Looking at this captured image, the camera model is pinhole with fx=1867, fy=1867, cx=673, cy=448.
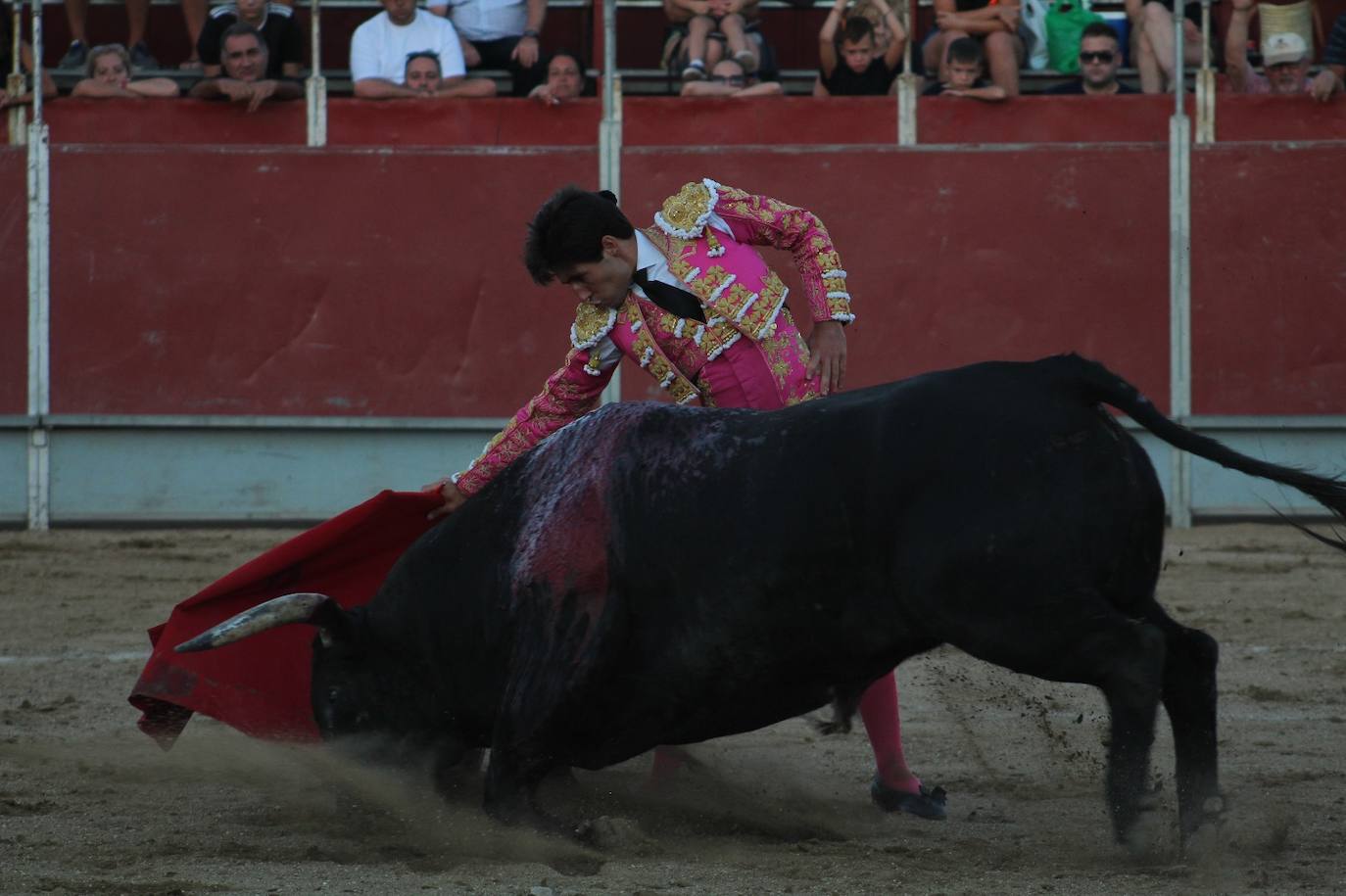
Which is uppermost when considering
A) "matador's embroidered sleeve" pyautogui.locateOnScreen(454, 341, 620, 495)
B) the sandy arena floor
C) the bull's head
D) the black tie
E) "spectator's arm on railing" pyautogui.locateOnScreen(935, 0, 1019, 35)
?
"spectator's arm on railing" pyautogui.locateOnScreen(935, 0, 1019, 35)

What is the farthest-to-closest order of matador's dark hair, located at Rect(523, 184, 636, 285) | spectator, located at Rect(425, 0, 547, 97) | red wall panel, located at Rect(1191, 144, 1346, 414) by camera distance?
spectator, located at Rect(425, 0, 547, 97) < red wall panel, located at Rect(1191, 144, 1346, 414) < matador's dark hair, located at Rect(523, 184, 636, 285)

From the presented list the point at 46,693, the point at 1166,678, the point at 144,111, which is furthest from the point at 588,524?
the point at 144,111

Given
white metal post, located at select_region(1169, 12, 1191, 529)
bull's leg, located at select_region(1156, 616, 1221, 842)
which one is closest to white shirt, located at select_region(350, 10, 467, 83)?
white metal post, located at select_region(1169, 12, 1191, 529)

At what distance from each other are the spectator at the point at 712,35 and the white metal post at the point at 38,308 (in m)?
2.71

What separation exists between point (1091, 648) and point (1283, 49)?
5729 mm

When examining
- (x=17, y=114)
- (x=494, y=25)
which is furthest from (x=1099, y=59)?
(x=17, y=114)

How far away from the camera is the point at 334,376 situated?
25.6ft

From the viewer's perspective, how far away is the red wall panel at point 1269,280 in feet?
24.8

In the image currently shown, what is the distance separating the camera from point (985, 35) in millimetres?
8086

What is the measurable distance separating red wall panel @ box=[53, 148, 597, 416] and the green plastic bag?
220 centimetres

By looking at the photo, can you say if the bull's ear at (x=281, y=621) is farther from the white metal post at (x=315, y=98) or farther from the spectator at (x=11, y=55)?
the spectator at (x=11, y=55)

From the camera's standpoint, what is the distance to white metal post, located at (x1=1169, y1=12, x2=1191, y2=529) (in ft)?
25.1

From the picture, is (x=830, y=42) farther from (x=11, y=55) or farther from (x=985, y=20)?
(x=11, y=55)

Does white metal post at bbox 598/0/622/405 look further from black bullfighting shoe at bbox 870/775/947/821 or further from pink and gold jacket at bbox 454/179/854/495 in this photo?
black bullfighting shoe at bbox 870/775/947/821
